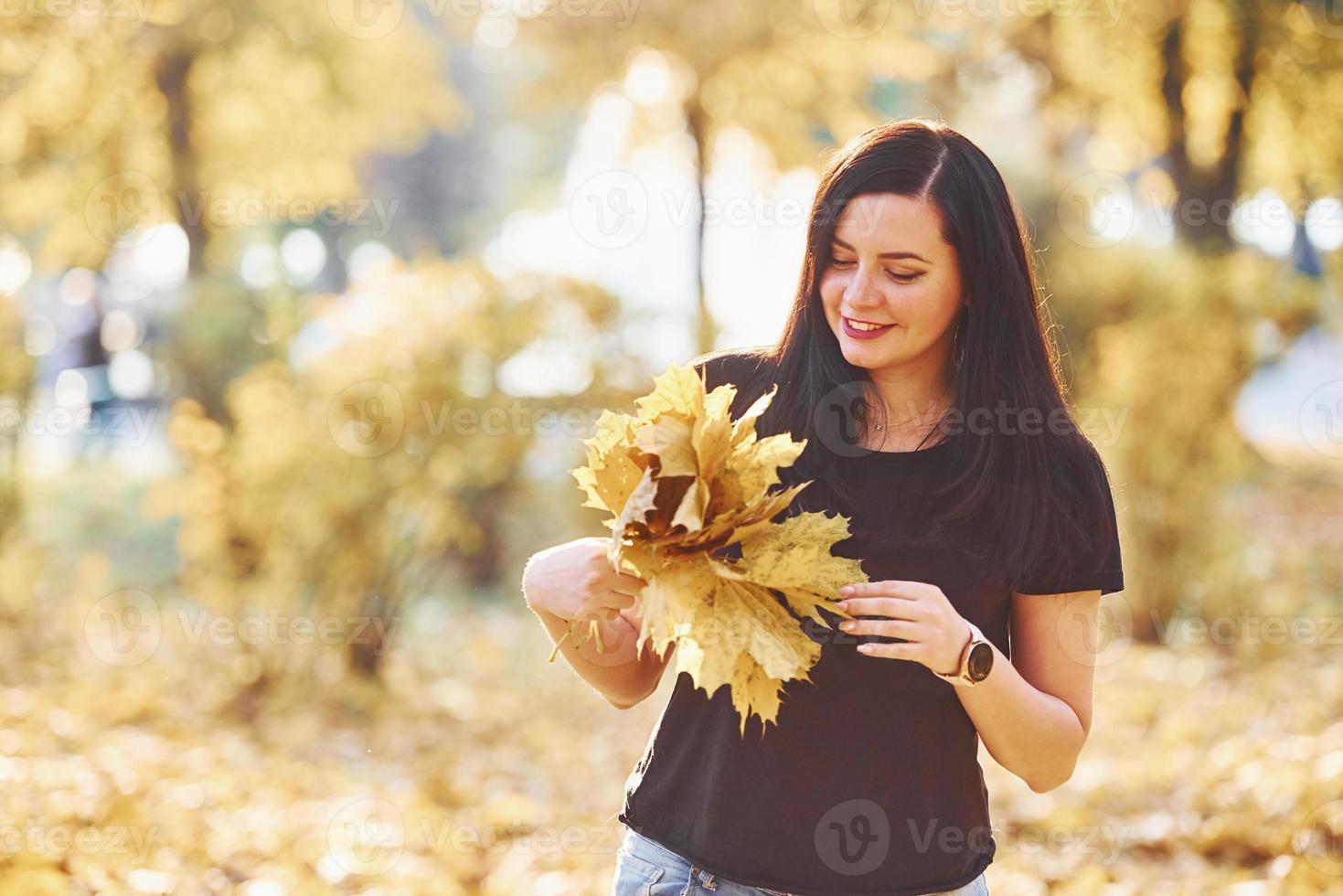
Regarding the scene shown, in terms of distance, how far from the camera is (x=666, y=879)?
6.39 feet

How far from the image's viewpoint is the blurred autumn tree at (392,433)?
6.86 m

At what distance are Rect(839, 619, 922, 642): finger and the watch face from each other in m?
0.11

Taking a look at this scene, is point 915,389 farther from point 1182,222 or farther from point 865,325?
point 1182,222

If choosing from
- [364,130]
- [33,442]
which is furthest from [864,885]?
[364,130]

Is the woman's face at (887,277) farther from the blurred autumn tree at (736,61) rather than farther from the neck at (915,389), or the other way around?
the blurred autumn tree at (736,61)

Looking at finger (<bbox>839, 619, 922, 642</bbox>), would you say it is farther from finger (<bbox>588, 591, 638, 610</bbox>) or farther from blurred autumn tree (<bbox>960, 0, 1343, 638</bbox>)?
blurred autumn tree (<bbox>960, 0, 1343, 638</bbox>)

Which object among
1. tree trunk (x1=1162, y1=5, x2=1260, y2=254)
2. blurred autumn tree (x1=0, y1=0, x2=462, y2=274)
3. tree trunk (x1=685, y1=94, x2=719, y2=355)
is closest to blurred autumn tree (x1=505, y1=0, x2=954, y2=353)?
tree trunk (x1=685, y1=94, x2=719, y2=355)

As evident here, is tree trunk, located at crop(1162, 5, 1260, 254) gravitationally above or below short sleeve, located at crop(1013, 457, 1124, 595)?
above

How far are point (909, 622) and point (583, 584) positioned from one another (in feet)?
1.67

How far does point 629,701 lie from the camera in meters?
2.21

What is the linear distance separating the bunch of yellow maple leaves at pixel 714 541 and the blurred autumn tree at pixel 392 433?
17.2 ft

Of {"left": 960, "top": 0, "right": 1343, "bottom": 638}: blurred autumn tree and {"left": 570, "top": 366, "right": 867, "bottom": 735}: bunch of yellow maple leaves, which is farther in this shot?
{"left": 960, "top": 0, "right": 1343, "bottom": 638}: blurred autumn tree

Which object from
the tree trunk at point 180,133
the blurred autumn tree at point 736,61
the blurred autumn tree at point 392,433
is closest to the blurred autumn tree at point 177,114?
the tree trunk at point 180,133

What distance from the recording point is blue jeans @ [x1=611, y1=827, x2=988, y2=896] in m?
1.92
